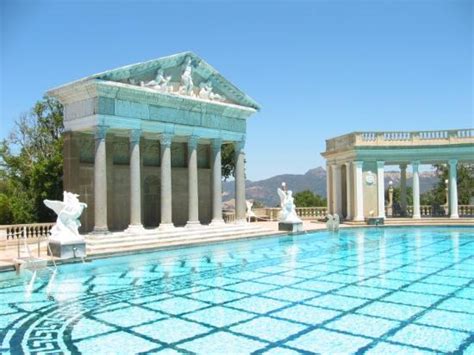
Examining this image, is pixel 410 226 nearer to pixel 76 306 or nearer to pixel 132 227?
pixel 132 227

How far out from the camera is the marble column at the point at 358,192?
89.3 ft

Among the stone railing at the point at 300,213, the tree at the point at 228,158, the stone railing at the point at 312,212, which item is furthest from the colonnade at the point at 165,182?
the stone railing at the point at 312,212

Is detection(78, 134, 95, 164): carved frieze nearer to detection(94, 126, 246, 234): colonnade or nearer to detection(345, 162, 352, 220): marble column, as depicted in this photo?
detection(94, 126, 246, 234): colonnade

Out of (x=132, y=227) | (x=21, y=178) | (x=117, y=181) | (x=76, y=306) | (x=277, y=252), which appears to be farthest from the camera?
(x=21, y=178)

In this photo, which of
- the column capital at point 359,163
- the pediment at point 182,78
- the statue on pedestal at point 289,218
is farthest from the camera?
the column capital at point 359,163

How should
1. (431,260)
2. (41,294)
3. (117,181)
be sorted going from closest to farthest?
(41,294), (431,260), (117,181)

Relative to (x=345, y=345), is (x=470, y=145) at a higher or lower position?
higher

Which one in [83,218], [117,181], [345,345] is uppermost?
[117,181]

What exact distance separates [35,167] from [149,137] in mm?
7322

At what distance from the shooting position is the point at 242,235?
71.0 ft

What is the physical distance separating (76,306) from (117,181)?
12.8 meters

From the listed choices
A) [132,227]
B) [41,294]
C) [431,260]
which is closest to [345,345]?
[41,294]

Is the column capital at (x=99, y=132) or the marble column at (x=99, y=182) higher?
the column capital at (x=99, y=132)

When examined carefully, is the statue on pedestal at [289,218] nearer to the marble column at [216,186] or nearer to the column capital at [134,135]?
the marble column at [216,186]
